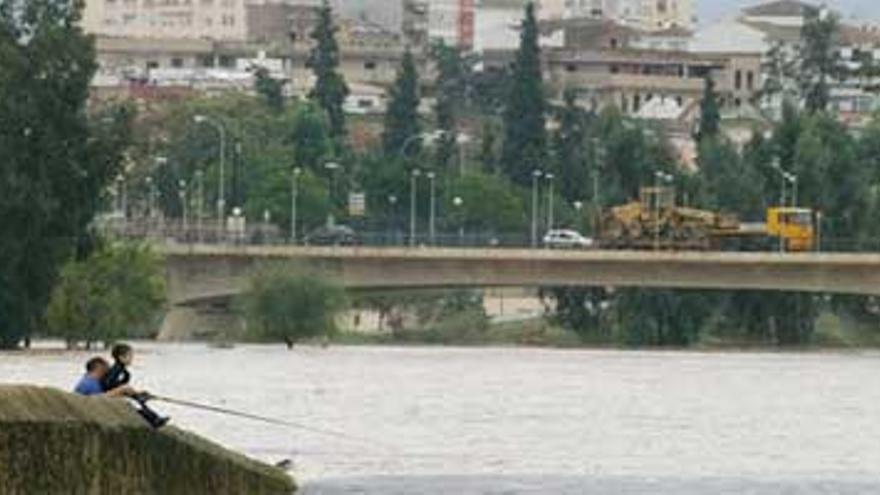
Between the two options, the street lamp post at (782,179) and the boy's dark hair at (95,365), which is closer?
the boy's dark hair at (95,365)

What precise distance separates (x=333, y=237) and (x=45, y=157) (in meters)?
48.2

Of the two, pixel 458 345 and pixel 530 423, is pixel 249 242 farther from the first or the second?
pixel 530 423

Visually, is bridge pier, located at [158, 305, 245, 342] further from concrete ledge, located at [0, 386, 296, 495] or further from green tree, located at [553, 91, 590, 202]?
concrete ledge, located at [0, 386, 296, 495]

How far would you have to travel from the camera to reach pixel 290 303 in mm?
131625

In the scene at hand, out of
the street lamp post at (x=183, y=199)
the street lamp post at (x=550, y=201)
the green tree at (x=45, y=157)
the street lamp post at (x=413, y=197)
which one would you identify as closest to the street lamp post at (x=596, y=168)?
the street lamp post at (x=550, y=201)

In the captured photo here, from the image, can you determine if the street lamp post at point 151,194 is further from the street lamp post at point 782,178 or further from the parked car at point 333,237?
the street lamp post at point 782,178

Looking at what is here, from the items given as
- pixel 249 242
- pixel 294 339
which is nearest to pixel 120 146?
pixel 294 339

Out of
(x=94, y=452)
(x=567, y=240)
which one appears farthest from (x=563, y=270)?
(x=94, y=452)

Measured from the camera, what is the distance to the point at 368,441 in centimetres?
6069

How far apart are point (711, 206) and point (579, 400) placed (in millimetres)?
78888

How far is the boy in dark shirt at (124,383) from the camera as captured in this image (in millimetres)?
35344

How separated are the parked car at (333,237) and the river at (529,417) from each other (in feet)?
70.8

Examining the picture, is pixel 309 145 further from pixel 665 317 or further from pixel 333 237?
pixel 665 317

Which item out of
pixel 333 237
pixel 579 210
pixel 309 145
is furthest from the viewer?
pixel 309 145
